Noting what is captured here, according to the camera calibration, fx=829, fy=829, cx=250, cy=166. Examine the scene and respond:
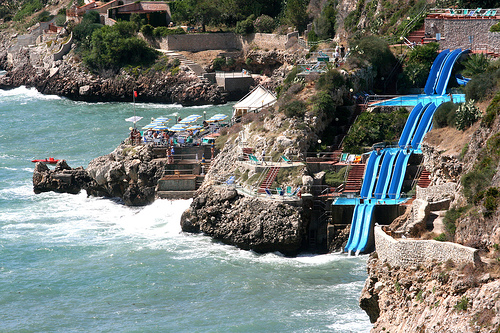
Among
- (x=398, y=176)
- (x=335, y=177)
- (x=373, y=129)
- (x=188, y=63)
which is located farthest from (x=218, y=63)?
(x=398, y=176)

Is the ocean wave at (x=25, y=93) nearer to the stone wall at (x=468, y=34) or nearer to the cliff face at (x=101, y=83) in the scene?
the cliff face at (x=101, y=83)

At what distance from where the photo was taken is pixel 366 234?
4178 cm

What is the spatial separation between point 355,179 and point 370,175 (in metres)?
0.85

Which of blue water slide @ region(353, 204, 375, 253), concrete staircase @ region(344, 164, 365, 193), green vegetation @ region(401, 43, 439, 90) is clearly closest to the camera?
blue water slide @ region(353, 204, 375, 253)

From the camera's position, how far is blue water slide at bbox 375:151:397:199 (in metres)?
44.3

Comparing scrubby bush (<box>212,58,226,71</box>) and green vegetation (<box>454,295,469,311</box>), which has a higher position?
scrubby bush (<box>212,58,226,71</box>)

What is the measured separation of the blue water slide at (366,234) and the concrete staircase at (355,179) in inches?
104

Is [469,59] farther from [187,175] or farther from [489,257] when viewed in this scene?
[489,257]

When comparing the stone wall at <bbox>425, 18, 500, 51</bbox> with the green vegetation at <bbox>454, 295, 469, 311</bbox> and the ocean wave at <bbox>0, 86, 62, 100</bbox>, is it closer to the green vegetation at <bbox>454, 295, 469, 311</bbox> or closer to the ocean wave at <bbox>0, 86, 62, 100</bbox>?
the green vegetation at <bbox>454, 295, 469, 311</bbox>

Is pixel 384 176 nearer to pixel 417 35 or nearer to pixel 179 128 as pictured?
pixel 179 128

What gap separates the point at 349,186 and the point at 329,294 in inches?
372

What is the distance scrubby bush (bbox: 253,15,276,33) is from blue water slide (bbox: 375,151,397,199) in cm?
4959

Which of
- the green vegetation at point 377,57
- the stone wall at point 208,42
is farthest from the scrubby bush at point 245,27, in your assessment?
the green vegetation at point 377,57

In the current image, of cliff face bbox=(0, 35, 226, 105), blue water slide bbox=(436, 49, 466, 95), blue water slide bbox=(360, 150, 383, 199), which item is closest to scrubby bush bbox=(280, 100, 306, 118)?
blue water slide bbox=(360, 150, 383, 199)
